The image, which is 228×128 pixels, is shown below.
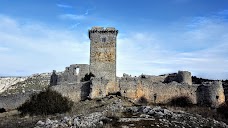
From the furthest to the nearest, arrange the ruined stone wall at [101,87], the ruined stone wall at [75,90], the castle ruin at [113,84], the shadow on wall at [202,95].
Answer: the shadow on wall at [202,95] → the castle ruin at [113,84] → the ruined stone wall at [75,90] → the ruined stone wall at [101,87]

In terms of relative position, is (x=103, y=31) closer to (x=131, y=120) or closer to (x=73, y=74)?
(x=73, y=74)

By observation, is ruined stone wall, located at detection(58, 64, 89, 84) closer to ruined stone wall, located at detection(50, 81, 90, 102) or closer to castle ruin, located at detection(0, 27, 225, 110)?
castle ruin, located at detection(0, 27, 225, 110)

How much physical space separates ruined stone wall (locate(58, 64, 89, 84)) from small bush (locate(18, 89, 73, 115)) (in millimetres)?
12195

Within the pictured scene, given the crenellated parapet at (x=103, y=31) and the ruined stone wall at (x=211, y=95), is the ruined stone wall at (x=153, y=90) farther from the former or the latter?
the crenellated parapet at (x=103, y=31)

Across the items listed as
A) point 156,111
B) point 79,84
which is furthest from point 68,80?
point 156,111

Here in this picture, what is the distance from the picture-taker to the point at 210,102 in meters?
44.4

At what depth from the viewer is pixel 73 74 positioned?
157ft

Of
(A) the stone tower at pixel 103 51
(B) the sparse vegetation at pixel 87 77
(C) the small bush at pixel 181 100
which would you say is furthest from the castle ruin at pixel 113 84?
(B) the sparse vegetation at pixel 87 77

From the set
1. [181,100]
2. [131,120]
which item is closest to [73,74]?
[181,100]

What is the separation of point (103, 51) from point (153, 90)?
866 centimetres

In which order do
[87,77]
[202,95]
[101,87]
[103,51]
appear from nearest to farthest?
1. [101,87]
2. [202,95]
3. [87,77]
4. [103,51]

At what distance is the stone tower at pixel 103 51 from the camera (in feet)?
160

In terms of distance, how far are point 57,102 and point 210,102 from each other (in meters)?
19.5

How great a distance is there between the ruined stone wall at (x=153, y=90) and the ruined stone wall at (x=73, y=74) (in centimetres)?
634
